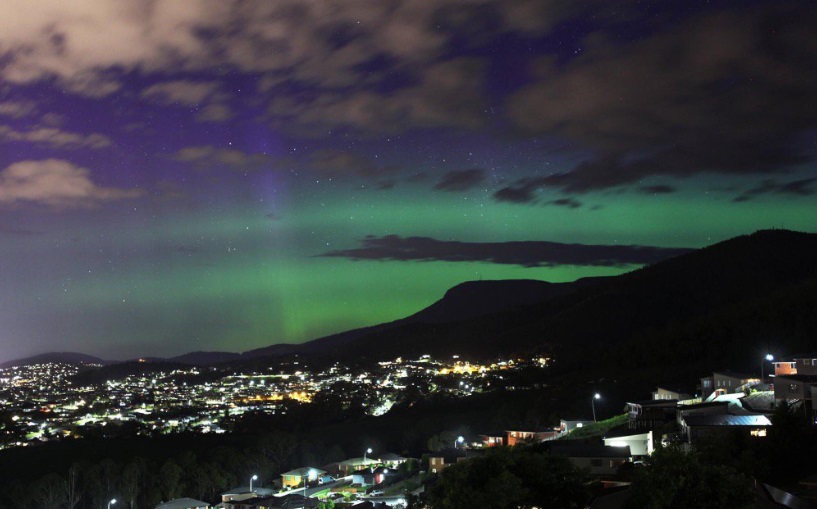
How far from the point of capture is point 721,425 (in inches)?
1052

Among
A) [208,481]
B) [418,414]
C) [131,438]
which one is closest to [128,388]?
[131,438]

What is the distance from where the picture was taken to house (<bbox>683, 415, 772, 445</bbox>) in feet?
86.3

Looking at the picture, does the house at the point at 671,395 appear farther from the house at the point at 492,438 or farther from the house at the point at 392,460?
the house at the point at 392,460

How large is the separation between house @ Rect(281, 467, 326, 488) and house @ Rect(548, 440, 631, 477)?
780 inches

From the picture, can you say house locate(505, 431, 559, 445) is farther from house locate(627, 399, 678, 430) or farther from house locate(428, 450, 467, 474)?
house locate(627, 399, 678, 430)

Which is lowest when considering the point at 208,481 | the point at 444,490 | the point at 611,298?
the point at 208,481

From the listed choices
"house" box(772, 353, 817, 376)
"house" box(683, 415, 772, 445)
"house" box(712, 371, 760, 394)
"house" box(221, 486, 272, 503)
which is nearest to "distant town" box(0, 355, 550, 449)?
"house" box(221, 486, 272, 503)

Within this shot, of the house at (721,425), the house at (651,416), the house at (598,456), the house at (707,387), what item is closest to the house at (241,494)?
the house at (598,456)

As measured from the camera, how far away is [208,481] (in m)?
45.9

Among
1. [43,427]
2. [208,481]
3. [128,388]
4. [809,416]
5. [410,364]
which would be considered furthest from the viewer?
[128,388]

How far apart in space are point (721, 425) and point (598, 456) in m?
4.48

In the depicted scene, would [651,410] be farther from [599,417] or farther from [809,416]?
[599,417]

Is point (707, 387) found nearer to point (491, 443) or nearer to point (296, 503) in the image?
point (491, 443)

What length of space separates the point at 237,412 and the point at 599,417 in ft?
163
